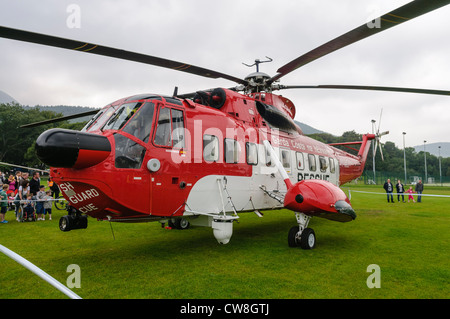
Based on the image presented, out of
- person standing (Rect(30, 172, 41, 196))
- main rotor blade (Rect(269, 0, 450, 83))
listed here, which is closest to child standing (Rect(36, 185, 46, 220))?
person standing (Rect(30, 172, 41, 196))

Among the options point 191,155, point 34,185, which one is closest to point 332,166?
point 191,155

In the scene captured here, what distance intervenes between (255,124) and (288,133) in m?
1.89

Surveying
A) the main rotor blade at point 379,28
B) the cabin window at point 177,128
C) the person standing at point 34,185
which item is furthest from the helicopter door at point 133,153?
the person standing at point 34,185

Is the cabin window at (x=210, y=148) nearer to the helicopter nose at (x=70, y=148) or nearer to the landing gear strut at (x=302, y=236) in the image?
the helicopter nose at (x=70, y=148)

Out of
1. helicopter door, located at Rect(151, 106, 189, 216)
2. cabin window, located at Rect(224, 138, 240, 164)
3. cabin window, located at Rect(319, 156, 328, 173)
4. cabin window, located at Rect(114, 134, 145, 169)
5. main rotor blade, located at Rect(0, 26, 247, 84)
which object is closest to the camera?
main rotor blade, located at Rect(0, 26, 247, 84)

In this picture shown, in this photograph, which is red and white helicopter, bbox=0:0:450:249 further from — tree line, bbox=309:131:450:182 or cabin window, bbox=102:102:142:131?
tree line, bbox=309:131:450:182

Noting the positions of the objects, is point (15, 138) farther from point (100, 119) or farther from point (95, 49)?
point (95, 49)

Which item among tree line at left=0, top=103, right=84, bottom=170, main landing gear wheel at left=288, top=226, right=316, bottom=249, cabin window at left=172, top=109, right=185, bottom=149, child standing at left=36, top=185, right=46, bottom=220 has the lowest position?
main landing gear wheel at left=288, top=226, right=316, bottom=249

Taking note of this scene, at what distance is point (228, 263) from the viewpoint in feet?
21.7

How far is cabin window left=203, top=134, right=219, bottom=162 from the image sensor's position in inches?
Result: 280

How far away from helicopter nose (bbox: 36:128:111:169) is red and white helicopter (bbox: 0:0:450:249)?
0.02 meters
